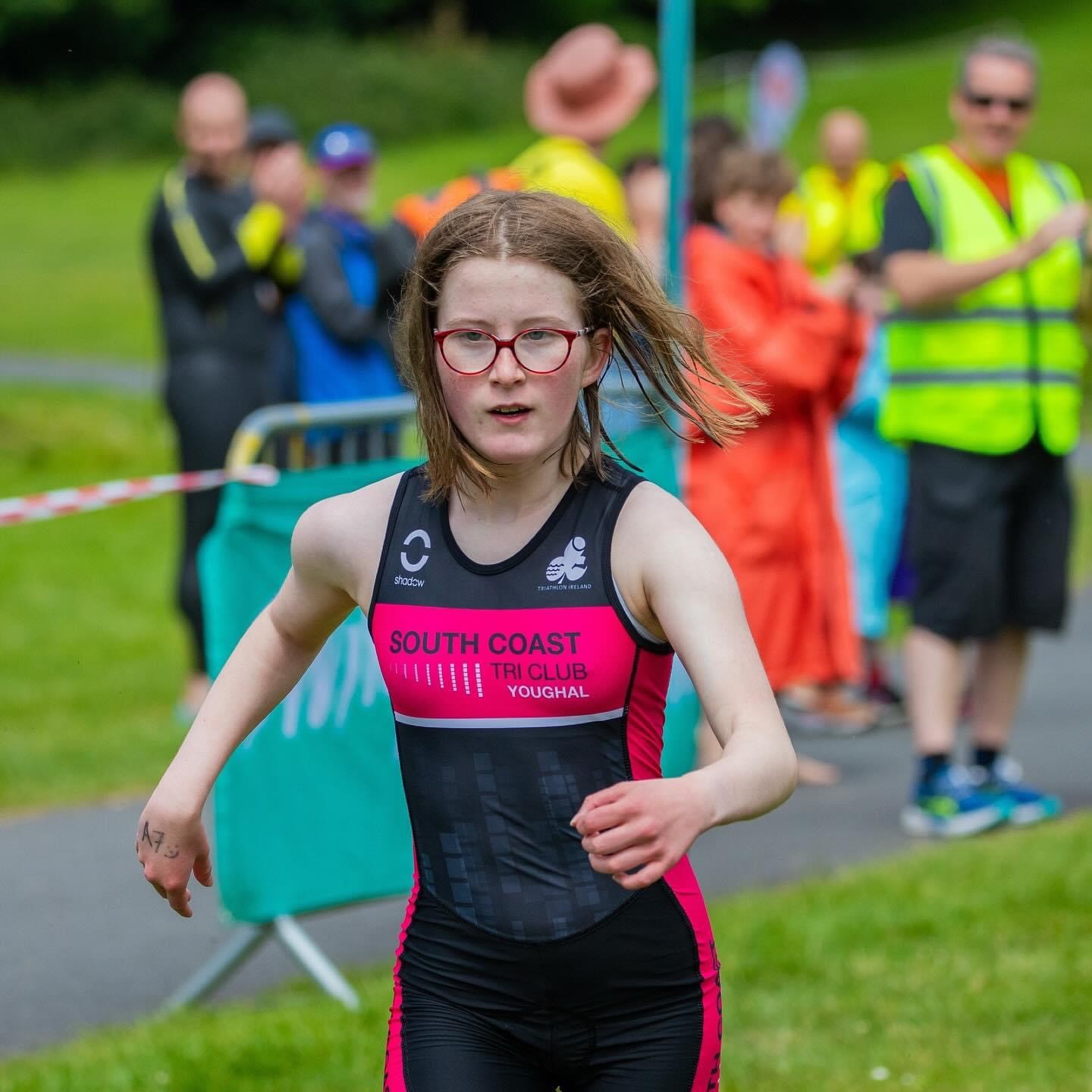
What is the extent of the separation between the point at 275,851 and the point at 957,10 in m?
65.7

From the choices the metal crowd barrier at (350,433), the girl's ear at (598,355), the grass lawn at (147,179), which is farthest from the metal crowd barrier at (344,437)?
the grass lawn at (147,179)

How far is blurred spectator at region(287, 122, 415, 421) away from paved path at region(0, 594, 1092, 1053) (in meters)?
2.10

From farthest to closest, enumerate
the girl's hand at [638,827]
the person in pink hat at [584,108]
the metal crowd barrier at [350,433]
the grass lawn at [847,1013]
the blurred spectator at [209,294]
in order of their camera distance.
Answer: the blurred spectator at [209,294] → the person in pink hat at [584,108] → the metal crowd barrier at [350,433] → the grass lawn at [847,1013] → the girl's hand at [638,827]

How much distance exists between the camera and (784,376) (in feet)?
23.3

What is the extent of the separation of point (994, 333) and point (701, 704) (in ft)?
13.7

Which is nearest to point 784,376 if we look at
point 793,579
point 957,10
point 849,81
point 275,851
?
point 793,579

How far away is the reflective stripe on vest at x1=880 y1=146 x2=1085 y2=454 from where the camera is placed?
6.35 metres

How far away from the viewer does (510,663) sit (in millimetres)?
2617

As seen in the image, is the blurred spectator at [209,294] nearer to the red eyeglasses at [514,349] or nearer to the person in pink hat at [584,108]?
the person in pink hat at [584,108]

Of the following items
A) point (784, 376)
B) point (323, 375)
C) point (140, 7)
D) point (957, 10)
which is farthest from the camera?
point (957, 10)

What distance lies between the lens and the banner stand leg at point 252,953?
4820mm

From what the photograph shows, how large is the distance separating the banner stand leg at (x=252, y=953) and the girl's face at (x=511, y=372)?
2.48 metres

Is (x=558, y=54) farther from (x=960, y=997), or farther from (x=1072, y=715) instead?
(x=960, y=997)

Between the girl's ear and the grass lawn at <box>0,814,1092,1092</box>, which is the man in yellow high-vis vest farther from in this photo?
the girl's ear
